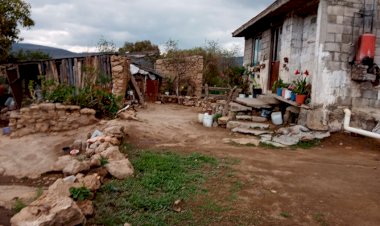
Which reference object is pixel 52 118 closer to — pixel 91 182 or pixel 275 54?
pixel 91 182

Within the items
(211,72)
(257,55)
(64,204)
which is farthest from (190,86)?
(64,204)

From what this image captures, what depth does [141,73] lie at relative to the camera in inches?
656

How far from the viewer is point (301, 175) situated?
4.86 metres

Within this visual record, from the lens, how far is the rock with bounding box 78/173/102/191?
153 inches

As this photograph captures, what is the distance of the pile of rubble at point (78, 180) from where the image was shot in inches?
114

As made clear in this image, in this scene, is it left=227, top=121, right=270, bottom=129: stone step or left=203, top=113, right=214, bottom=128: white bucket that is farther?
left=203, top=113, right=214, bottom=128: white bucket

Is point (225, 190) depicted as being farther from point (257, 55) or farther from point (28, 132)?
point (257, 55)

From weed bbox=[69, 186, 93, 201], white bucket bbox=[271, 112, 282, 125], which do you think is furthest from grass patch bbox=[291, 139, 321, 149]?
weed bbox=[69, 186, 93, 201]

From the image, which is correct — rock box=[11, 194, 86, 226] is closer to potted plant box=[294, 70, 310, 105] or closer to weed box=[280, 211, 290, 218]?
weed box=[280, 211, 290, 218]

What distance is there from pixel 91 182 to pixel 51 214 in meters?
1.14

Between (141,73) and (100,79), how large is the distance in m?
6.27

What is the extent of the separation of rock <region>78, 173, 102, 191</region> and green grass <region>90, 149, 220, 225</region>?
83 millimetres

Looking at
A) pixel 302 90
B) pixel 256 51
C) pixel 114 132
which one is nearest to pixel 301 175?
pixel 302 90

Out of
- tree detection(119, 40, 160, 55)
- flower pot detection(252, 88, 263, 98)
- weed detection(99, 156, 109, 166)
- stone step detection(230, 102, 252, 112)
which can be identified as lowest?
weed detection(99, 156, 109, 166)
